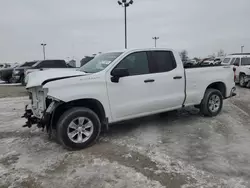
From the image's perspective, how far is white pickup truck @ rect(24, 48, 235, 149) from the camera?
446cm

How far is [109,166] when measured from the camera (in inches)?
154

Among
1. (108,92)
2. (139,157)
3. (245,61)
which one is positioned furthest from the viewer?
(245,61)

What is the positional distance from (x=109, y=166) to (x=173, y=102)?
2.57 metres

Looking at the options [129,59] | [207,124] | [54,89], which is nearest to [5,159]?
[54,89]

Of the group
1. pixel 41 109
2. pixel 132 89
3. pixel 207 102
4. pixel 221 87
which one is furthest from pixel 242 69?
pixel 41 109

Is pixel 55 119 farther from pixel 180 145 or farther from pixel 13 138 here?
pixel 180 145

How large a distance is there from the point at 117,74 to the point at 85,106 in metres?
0.89

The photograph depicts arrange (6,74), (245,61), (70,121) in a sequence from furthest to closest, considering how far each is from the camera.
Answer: (6,74) < (245,61) < (70,121)

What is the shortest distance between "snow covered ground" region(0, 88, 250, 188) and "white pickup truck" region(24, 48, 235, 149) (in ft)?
1.49

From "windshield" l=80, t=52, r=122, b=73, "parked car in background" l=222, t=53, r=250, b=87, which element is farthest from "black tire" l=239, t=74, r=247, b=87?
"windshield" l=80, t=52, r=122, b=73

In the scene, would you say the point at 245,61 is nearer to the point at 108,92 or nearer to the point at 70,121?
the point at 108,92

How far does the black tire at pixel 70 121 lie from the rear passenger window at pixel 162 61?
1.80 m

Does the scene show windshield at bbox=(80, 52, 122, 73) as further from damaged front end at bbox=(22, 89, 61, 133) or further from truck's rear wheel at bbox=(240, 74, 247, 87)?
truck's rear wheel at bbox=(240, 74, 247, 87)

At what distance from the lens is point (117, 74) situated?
484cm
